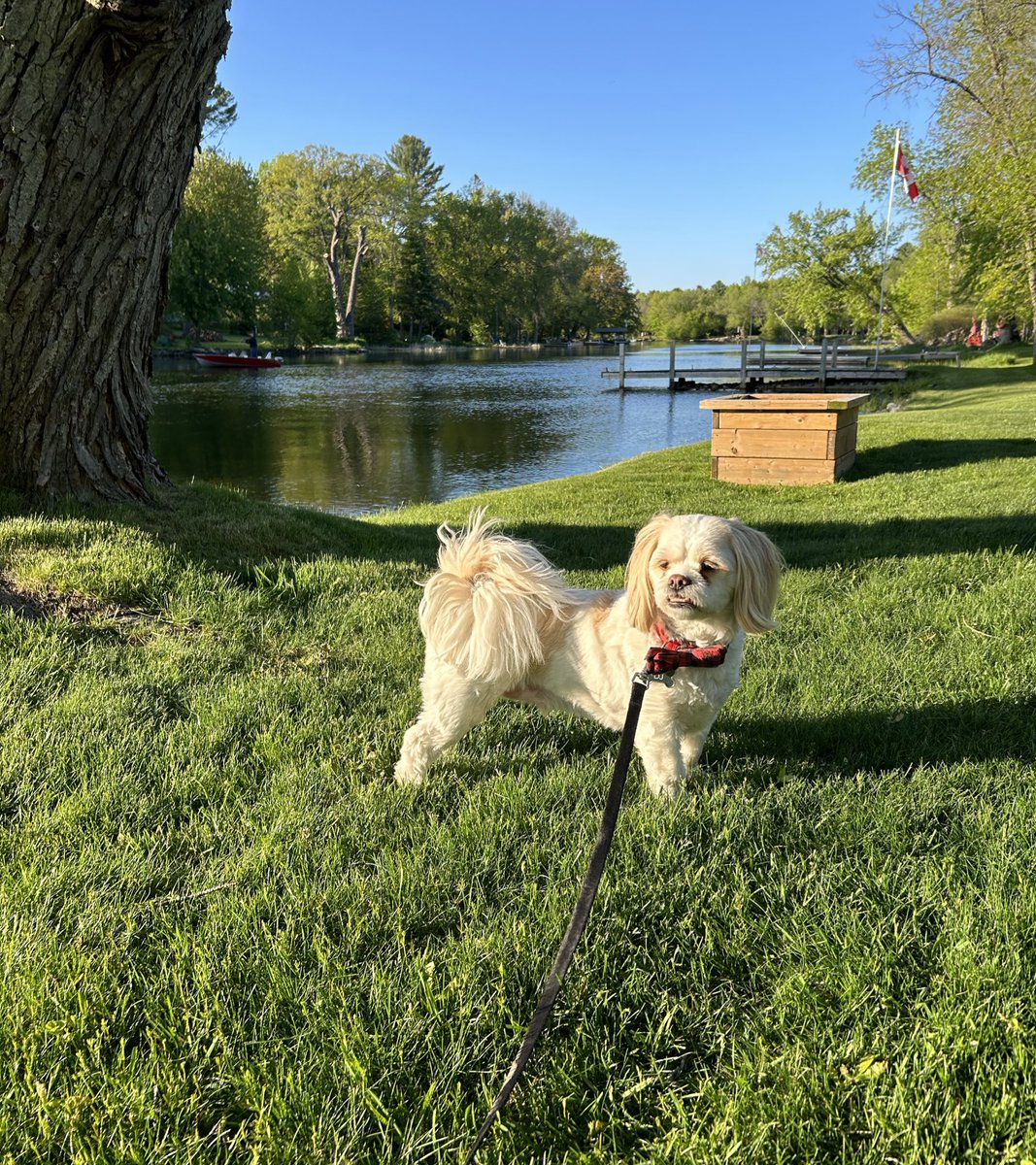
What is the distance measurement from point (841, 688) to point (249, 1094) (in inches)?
118

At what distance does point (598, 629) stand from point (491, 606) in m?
0.45

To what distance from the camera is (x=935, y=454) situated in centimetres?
1050

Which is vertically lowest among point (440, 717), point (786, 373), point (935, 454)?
point (440, 717)

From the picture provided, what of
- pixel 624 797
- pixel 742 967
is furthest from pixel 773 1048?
pixel 624 797

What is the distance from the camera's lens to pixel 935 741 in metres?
3.04

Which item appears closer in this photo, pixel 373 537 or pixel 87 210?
pixel 87 210

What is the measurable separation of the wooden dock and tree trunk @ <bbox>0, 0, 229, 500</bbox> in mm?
29012

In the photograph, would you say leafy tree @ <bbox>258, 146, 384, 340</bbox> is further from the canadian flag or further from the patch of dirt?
the patch of dirt

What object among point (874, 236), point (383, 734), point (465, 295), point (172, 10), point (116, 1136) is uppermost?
point (465, 295)

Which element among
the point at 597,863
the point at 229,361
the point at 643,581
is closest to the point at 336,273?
the point at 229,361

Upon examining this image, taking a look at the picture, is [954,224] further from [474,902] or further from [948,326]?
[474,902]

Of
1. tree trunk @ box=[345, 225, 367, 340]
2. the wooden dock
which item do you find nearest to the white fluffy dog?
the wooden dock

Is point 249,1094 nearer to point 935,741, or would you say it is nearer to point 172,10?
point 935,741

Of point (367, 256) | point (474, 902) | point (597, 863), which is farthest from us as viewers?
point (367, 256)
